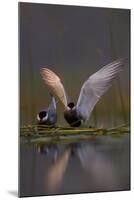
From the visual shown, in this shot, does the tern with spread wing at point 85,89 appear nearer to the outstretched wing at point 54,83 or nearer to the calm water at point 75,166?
the outstretched wing at point 54,83

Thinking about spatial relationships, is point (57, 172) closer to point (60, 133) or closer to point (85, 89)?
point (60, 133)

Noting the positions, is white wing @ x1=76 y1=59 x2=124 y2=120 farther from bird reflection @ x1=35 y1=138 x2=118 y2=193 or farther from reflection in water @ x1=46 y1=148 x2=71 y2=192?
reflection in water @ x1=46 y1=148 x2=71 y2=192

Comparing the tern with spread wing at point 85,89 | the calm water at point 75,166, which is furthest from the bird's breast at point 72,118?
the calm water at point 75,166

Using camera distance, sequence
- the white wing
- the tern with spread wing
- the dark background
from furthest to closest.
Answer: the white wing → the tern with spread wing → the dark background

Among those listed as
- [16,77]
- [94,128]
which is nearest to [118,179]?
[94,128]

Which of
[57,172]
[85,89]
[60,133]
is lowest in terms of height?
[57,172]

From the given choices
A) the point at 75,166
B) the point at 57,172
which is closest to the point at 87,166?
the point at 75,166

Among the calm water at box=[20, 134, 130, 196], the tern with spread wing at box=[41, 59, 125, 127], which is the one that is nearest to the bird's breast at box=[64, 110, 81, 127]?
the tern with spread wing at box=[41, 59, 125, 127]
